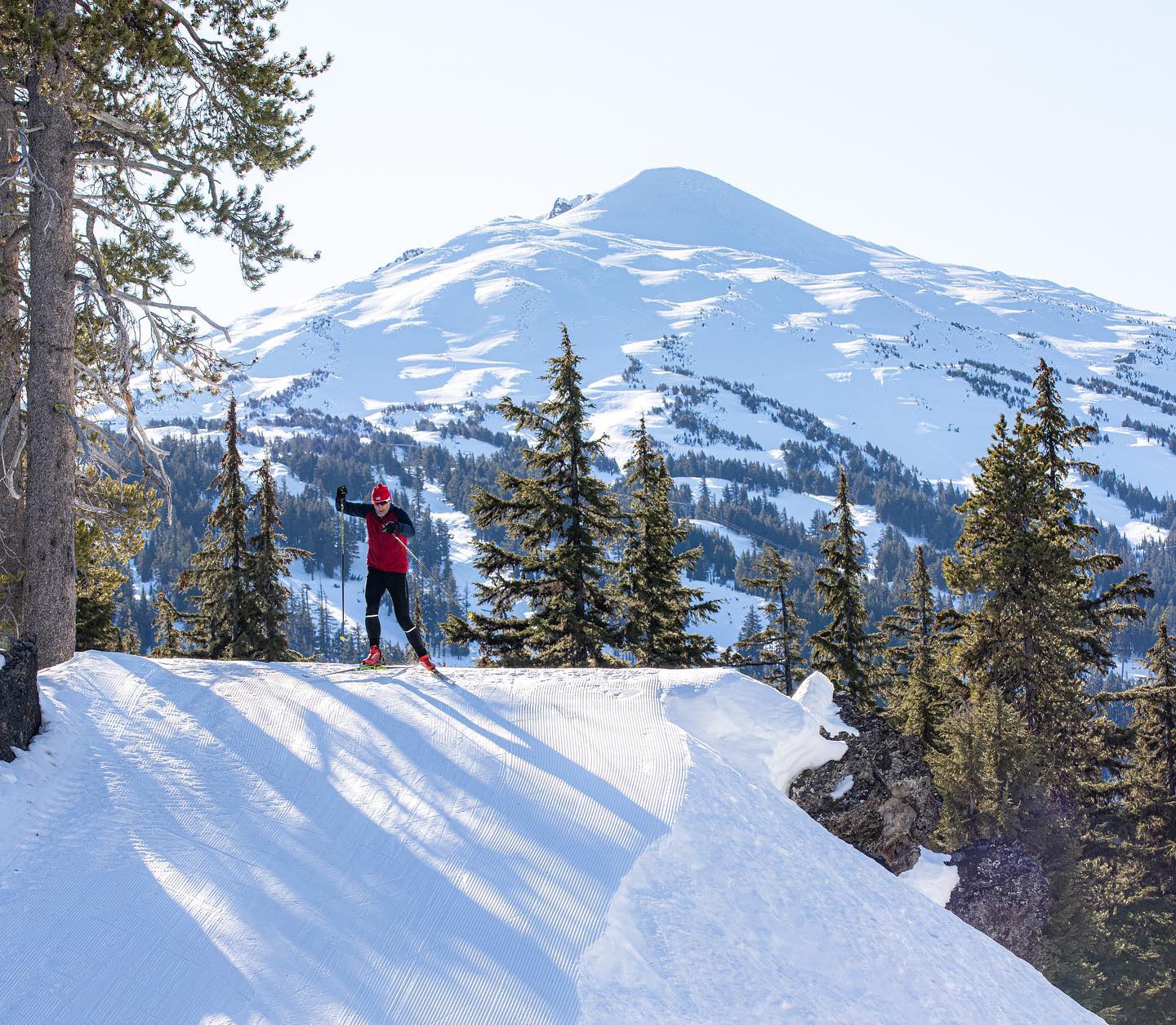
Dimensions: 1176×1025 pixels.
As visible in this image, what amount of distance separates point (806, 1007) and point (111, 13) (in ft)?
45.7

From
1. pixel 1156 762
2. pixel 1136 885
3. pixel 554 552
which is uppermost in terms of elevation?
pixel 554 552

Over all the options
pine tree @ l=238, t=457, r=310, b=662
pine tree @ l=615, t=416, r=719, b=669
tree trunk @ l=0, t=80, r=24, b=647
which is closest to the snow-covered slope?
tree trunk @ l=0, t=80, r=24, b=647

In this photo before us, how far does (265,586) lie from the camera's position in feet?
108

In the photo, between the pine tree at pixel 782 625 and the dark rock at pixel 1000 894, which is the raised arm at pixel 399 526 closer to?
the dark rock at pixel 1000 894

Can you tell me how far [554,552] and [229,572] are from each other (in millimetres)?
13222

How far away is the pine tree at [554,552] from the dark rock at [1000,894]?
9050 millimetres

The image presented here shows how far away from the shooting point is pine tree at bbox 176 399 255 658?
104ft

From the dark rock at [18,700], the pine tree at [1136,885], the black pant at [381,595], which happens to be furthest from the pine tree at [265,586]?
the pine tree at [1136,885]

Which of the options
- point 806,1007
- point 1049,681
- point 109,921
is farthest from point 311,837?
point 1049,681

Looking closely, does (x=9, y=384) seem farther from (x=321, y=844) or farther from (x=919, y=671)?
(x=919, y=671)

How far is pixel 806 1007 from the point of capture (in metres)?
8.01

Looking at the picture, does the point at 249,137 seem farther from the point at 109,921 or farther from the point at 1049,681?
the point at 1049,681

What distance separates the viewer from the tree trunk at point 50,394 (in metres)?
13.6

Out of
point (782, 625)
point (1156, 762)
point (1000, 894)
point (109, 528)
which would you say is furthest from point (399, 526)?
point (1156, 762)
